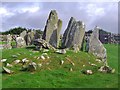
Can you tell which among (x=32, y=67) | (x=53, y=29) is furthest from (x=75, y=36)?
(x=32, y=67)

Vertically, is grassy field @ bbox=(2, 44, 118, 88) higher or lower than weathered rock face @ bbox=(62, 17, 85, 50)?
lower

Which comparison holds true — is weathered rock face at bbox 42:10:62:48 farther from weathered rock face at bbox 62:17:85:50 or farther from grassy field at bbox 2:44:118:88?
grassy field at bbox 2:44:118:88

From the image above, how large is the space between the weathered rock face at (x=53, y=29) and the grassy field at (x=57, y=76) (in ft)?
14.3

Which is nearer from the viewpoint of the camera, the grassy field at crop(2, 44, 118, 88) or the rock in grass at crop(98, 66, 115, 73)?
the grassy field at crop(2, 44, 118, 88)

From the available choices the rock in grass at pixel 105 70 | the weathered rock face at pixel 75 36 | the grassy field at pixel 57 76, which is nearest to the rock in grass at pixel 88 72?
the grassy field at pixel 57 76

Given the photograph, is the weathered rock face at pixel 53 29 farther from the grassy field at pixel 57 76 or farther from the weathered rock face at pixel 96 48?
the grassy field at pixel 57 76

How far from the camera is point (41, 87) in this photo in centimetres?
1908

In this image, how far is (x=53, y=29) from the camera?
31.2 m

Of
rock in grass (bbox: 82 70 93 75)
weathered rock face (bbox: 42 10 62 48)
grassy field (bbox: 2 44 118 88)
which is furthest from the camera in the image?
weathered rock face (bbox: 42 10 62 48)

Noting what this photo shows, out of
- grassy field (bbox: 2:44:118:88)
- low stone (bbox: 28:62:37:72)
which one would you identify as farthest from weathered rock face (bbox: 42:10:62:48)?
low stone (bbox: 28:62:37:72)

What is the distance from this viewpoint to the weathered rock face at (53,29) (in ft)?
101

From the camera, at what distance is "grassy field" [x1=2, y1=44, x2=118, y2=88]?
19.6 metres

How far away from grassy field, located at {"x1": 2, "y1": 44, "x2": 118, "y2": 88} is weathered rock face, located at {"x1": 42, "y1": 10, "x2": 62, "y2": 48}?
436cm

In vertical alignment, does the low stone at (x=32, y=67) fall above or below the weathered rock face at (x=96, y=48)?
below
